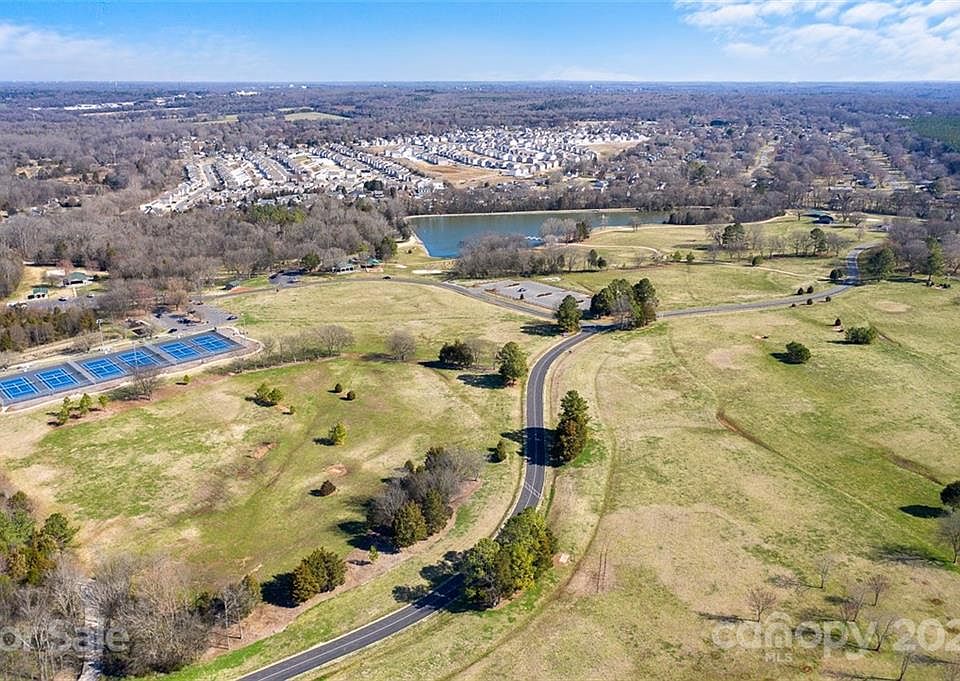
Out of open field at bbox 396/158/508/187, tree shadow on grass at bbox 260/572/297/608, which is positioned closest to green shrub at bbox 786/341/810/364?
tree shadow on grass at bbox 260/572/297/608

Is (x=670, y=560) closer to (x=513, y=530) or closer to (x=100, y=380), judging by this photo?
(x=513, y=530)

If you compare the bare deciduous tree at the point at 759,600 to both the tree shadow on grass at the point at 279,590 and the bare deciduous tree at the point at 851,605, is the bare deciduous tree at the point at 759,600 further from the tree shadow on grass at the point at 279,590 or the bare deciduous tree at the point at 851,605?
the tree shadow on grass at the point at 279,590

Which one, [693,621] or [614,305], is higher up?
[614,305]

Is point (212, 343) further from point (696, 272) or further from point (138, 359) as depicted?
point (696, 272)

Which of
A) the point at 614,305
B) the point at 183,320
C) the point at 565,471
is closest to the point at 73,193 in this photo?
the point at 183,320

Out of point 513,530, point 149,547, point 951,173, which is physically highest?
point 951,173

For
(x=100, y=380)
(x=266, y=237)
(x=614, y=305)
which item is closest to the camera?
(x=100, y=380)

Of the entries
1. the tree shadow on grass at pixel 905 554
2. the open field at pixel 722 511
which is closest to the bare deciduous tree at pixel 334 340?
the open field at pixel 722 511

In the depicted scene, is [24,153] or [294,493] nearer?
[294,493]
